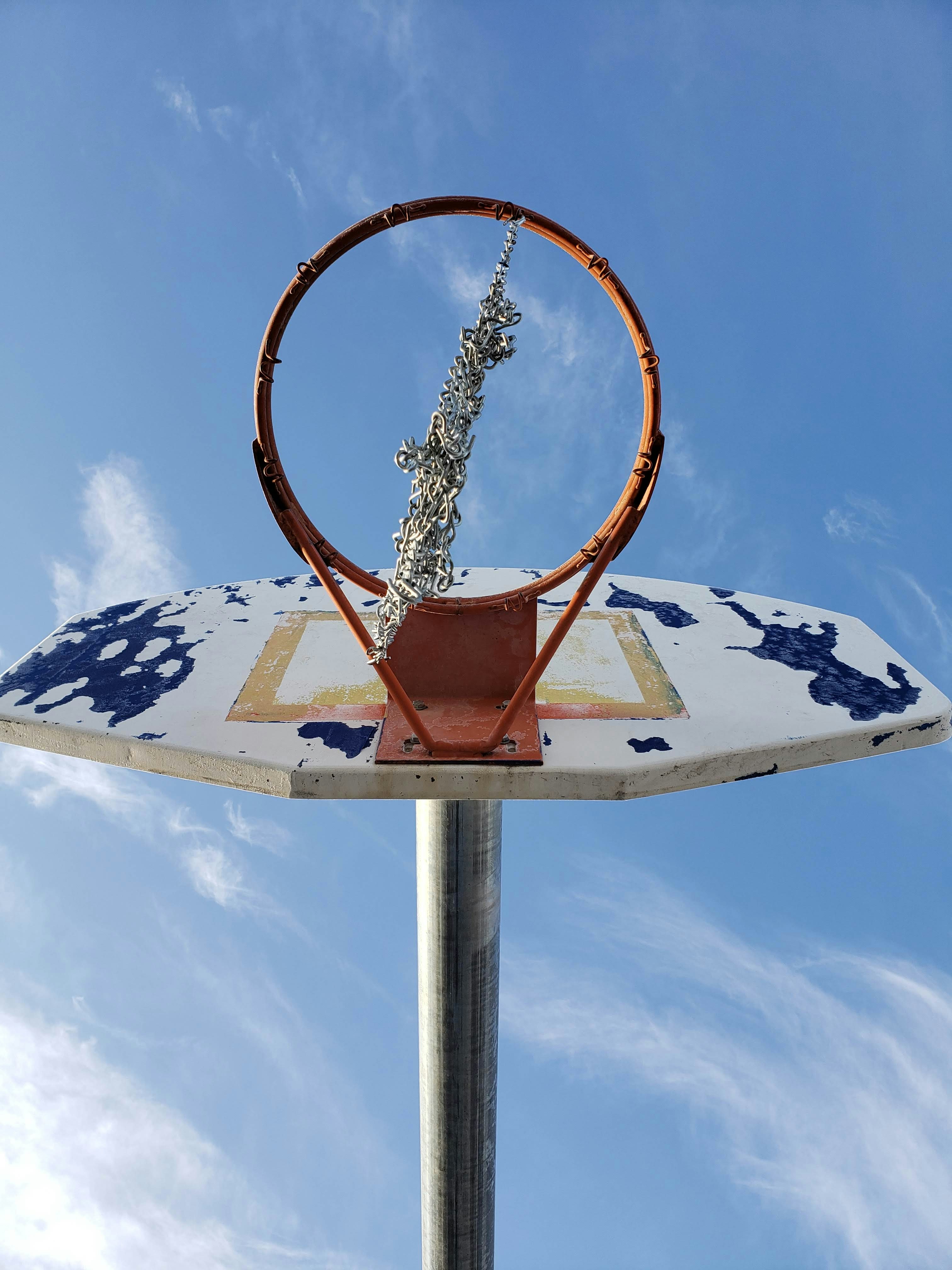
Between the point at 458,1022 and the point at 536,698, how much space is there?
170cm

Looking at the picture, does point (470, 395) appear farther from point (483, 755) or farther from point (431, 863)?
point (431, 863)

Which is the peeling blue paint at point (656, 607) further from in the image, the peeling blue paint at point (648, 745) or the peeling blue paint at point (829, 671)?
the peeling blue paint at point (648, 745)

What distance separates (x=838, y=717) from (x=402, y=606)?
51.5 inches

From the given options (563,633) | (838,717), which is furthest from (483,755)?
(838,717)

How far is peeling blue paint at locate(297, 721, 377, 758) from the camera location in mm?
2658

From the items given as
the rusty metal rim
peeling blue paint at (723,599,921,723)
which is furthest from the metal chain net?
peeling blue paint at (723,599,921,723)

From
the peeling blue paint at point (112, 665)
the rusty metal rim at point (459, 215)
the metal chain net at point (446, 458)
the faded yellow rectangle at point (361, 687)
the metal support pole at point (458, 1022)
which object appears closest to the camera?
the metal chain net at point (446, 458)

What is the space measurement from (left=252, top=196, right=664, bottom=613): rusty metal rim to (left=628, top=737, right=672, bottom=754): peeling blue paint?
1.61 feet

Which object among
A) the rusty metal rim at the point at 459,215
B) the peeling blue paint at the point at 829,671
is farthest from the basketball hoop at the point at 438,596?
the peeling blue paint at the point at 829,671

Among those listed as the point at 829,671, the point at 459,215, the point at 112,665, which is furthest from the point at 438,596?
the point at 829,671

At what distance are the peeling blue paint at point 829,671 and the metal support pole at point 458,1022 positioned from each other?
1181 mm

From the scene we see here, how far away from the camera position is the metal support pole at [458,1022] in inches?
150

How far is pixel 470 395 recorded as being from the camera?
93.2 inches

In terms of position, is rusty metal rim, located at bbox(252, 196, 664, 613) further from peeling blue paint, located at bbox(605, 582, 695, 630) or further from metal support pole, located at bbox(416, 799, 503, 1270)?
metal support pole, located at bbox(416, 799, 503, 1270)
